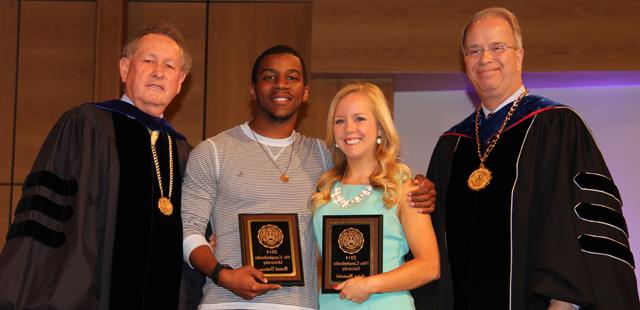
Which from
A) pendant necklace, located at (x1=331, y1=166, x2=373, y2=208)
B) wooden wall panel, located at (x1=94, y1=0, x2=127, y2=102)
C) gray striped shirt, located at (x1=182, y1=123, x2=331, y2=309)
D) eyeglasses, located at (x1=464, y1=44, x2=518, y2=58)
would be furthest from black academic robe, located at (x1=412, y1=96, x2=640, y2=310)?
wooden wall panel, located at (x1=94, y1=0, x2=127, y2=102)

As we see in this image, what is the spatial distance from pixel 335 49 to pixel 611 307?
150 inches

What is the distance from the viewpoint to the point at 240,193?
13.2ft

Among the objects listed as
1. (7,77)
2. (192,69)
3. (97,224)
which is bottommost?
(97,224)

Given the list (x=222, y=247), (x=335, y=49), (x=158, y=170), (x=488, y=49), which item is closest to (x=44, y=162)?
(x=158, y=170)

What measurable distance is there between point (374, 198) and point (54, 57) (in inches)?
185

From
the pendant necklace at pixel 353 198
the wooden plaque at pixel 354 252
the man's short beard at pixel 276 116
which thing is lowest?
the wooden plaque at pixel 354 252

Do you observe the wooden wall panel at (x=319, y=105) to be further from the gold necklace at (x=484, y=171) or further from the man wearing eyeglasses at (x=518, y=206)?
the gold necklace at (x=484, y=171)

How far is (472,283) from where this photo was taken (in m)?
4.20

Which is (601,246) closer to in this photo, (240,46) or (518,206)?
(518,206)

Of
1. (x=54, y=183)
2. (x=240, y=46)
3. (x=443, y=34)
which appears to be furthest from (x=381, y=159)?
(x=240, y=46)

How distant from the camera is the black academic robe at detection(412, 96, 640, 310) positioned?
12.5 feet

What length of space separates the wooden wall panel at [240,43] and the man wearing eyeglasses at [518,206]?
3.26 metres

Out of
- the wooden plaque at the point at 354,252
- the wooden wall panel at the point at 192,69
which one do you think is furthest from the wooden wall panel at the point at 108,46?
the wooden plaque at the point at 354,252

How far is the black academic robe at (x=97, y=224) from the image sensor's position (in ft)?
12.4
